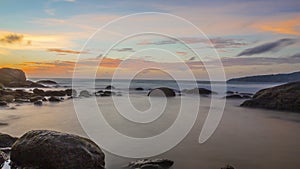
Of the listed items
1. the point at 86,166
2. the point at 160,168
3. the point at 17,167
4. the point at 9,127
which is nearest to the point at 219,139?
the point at 160,168

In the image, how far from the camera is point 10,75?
58969 millimetres

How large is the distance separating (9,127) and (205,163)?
855 cm

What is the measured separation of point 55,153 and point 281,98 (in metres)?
15.2

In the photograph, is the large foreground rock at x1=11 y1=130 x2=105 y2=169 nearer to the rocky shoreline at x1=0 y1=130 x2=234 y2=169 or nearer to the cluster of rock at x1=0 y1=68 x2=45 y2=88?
the rocky shoreline at x1=0 y1=130 x2=234 y2=169

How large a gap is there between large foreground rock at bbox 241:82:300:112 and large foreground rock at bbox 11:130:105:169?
1360 centimetres

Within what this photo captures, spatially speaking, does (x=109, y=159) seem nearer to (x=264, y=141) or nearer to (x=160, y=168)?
(x=160, y=168)

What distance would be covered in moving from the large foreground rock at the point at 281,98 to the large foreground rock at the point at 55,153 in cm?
1360

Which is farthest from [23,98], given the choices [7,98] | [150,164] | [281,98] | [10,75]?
[10,75]

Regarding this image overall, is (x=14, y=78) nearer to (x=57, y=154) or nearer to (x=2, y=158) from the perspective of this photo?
(x=2, y=158)

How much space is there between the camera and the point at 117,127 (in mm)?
11625

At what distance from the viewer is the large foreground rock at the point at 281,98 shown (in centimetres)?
1631

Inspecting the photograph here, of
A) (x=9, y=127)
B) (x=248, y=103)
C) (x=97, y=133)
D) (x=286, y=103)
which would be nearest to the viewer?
(x=97, y=133)

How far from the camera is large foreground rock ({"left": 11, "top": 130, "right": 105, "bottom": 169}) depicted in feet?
18.6

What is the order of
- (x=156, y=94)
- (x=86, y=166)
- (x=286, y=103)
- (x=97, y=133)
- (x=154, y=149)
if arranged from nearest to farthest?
(x=86, y=166)
(x=154, y=149)
(x=97, y=133)
(x=286, y=103)
(x=156, y=94)
